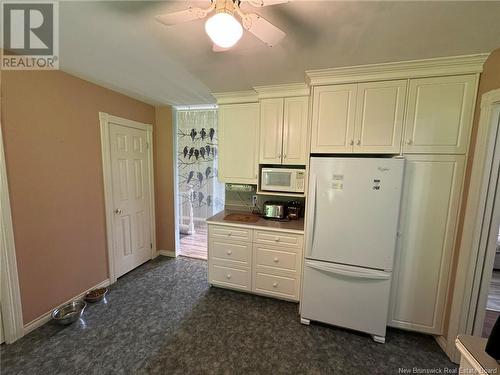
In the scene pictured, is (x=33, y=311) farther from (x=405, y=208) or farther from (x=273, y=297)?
(x=405, y=208)

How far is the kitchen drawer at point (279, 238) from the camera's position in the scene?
2260 mm

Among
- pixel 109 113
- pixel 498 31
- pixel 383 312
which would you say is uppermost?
pixel 498 31

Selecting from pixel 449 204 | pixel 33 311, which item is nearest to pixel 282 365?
pixel 449 204

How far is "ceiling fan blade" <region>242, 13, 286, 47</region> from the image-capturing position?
101 cm

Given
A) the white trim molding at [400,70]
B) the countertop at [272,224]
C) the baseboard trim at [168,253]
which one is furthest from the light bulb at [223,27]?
the baseboard trim at [168,253]

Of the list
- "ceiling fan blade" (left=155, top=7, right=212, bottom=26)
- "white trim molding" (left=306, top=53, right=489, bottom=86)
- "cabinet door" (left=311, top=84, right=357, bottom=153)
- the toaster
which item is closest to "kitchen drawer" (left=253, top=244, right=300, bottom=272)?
the toaster

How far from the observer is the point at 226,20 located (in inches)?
37.4

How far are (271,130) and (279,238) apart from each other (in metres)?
1.24

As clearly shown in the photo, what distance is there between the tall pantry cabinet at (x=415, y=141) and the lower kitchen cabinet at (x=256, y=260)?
0.95 metres

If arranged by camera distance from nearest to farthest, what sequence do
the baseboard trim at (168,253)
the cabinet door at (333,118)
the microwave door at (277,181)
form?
1. the cabinet door at (333,118)
2. the microwave door at (277,181)
3. the baseboard trim at (168,253)

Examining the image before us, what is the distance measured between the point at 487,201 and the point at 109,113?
3764 millimetres

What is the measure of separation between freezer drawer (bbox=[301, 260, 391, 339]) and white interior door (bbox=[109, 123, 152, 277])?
2.42 m

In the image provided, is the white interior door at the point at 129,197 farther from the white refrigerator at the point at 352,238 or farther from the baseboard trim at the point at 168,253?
the white refrigerator at the point at 352,238

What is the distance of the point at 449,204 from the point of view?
1810 mm
